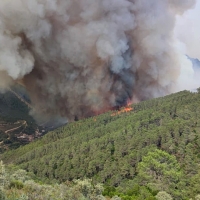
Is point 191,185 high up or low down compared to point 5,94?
down

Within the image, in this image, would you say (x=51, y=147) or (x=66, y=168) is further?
(x=51, y=147)

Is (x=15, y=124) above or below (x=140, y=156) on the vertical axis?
above

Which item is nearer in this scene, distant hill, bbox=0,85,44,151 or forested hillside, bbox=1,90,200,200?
forested hillside, bbox=1,90,200,200

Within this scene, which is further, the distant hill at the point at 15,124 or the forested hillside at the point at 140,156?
the distant hill at the point at 15,124

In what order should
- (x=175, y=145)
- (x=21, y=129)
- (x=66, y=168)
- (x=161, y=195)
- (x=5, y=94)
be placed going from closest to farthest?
(x=161, y=195) → (x=175, y=145) → (x=66, y=168) → (x=21, y=129) → (x=5, y=94)

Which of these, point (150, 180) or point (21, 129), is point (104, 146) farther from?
point (21, 129)

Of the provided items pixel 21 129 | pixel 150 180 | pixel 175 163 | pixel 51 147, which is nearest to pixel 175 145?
pixel 175 163

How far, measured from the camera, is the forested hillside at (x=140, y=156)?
2831 centimetres

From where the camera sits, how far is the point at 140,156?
35031 mm

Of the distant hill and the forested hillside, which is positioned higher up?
the distant hill

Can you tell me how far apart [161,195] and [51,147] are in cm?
3198

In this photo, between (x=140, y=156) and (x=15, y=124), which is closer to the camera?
(x=140, y=156)

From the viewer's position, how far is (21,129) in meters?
119

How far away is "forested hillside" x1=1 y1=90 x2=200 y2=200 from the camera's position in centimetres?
2831
